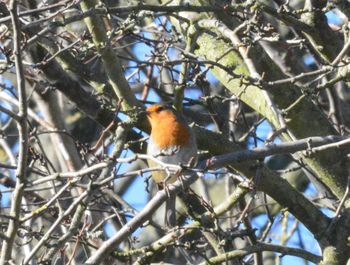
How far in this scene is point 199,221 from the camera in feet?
15.3

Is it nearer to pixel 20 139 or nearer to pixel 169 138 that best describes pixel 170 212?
pixel 169 138

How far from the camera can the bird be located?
554 cm

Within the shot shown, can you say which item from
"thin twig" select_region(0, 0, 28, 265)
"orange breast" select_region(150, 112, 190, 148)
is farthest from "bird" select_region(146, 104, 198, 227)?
"thin twig" select_region(0, 0, 28, 265)

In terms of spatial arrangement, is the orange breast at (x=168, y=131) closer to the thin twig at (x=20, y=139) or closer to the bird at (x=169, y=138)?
the bird at (x=169, y=138)

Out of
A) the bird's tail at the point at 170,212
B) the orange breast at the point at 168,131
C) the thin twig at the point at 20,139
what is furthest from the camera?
the orange breast at the point at 168,131

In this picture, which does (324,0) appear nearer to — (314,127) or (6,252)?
(314,127)

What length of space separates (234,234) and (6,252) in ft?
→ 4.61

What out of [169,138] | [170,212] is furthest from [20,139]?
[169,138]

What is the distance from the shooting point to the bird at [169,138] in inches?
218

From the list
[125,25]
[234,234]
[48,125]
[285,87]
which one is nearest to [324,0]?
[285,87]

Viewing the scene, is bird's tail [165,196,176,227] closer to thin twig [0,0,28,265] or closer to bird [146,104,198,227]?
bird [146,104,198,227]

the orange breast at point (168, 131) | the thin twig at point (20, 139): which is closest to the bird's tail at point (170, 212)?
the orange breast at point (168, 131)

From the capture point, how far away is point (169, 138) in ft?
18.8

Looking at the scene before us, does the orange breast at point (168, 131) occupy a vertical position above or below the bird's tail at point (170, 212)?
above
